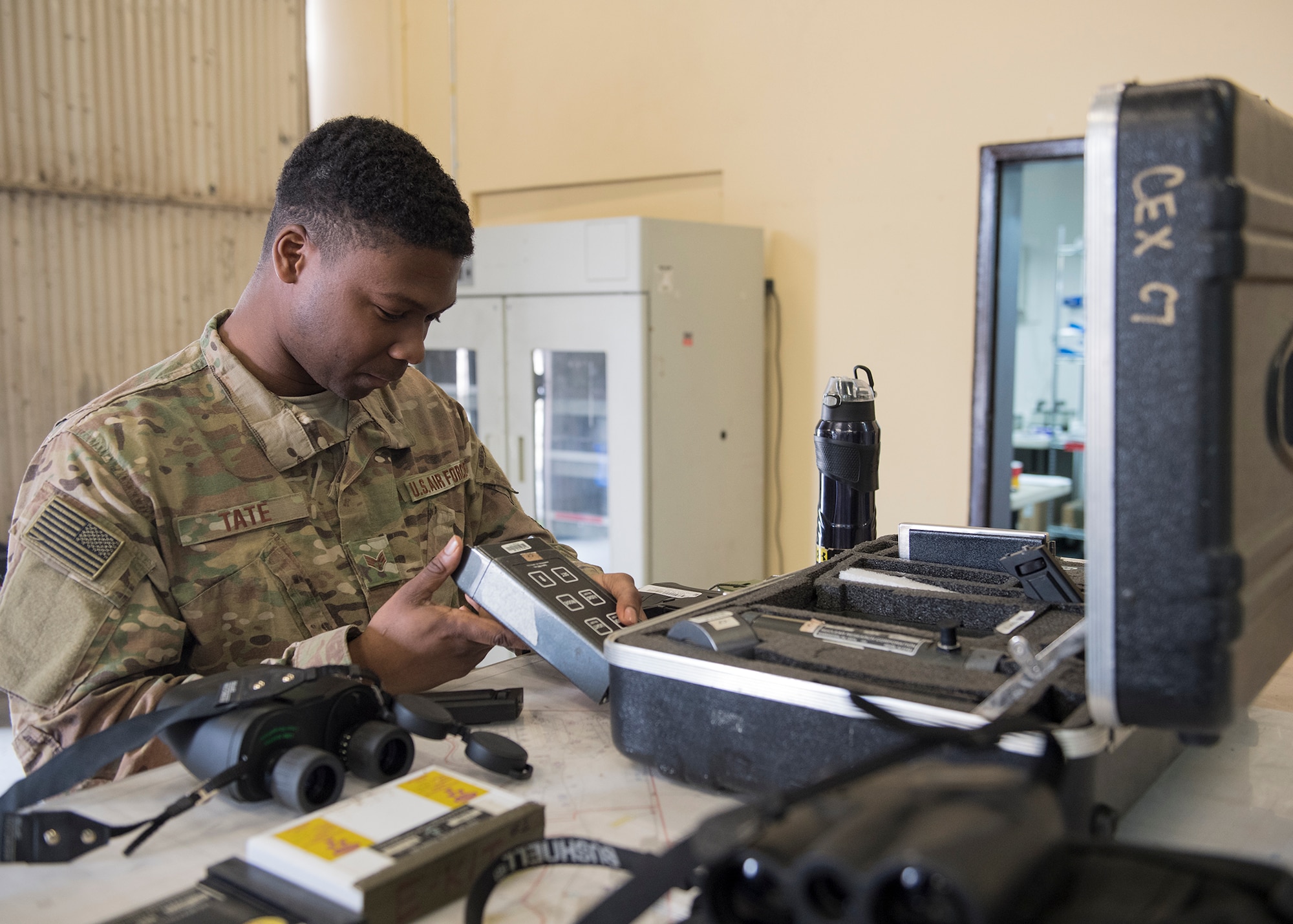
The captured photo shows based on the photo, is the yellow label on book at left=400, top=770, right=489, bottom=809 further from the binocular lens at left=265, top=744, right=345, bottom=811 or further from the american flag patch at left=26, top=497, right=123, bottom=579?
the american flag patch at left=26, top=497, right=123, bottom=579

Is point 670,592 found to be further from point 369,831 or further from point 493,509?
point 369,831

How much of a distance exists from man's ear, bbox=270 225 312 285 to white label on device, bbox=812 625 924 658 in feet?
2.75

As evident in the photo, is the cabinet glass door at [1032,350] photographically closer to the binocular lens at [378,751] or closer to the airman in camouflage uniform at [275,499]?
the airman in camouflage uniform at [275,499]

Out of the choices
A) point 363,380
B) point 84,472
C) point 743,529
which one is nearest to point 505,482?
point 363,380

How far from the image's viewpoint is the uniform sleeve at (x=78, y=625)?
1054 mm

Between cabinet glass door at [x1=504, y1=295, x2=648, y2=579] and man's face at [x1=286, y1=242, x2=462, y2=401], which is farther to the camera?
cabinet glass door at [x1=504, y1=295, x2=648, y2=579]

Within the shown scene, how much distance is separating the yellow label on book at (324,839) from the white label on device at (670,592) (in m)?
0.69

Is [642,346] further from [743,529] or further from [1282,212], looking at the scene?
[1282,212]

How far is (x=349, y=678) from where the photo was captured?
0.89 metres

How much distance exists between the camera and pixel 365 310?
128cm

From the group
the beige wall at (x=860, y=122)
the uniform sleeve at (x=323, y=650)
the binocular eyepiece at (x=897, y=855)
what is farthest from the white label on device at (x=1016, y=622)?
the beige wall at (x=860, y=122)

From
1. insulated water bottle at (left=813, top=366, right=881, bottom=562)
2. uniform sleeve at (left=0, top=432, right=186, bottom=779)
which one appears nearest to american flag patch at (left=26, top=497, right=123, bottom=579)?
uniform sleeve at (left=0, top=432, right=186, bottom=779)

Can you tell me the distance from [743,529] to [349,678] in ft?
9.25

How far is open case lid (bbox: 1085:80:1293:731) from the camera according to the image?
0.56 meters
